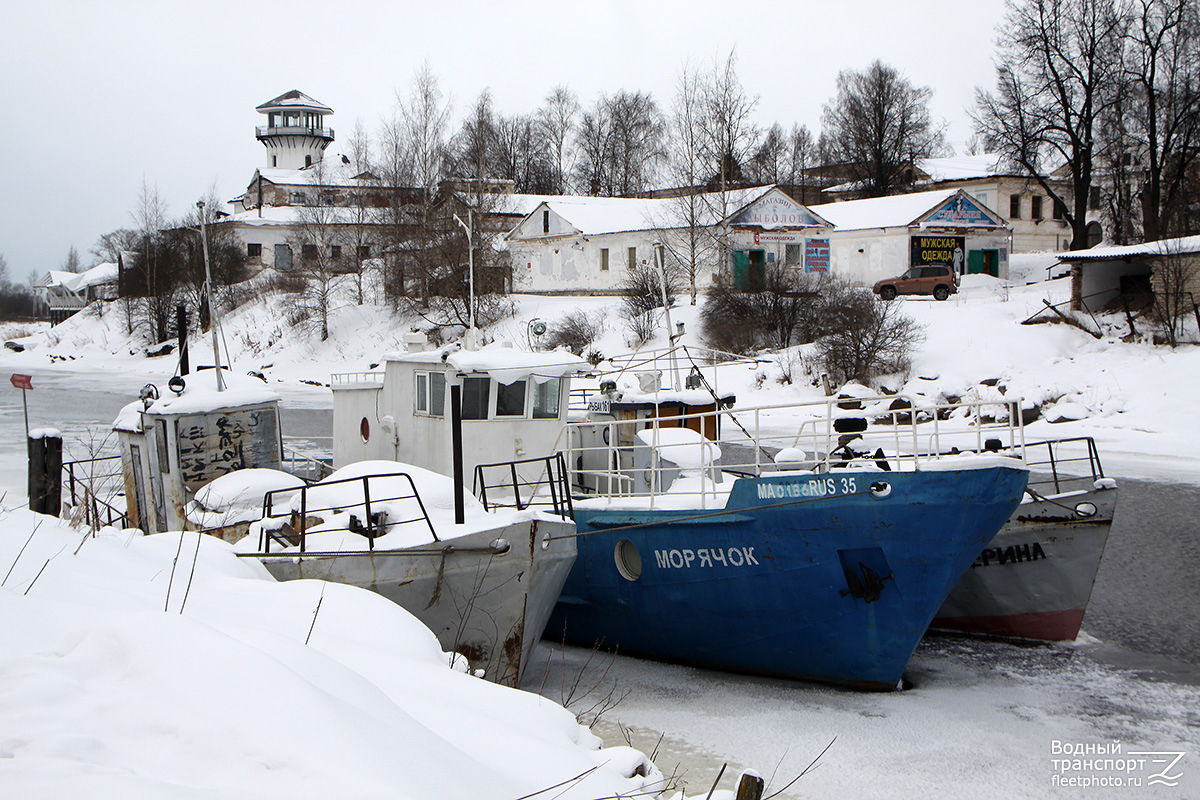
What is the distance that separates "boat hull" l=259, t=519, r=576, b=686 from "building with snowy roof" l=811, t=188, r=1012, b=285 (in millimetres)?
37140

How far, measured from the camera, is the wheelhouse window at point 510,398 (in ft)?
41.4

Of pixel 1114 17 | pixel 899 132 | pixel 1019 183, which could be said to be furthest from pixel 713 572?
pixel 899 132

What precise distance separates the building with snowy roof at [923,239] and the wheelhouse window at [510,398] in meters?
34.4

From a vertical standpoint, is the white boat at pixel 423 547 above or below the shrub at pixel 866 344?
below

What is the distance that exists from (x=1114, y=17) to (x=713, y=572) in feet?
135

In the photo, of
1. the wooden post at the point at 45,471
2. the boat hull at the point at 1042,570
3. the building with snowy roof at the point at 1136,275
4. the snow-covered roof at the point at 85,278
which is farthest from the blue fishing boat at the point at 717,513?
the snow-covered roof at the point at 85,278

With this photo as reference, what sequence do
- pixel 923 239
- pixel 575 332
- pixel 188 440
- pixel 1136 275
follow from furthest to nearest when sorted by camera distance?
1. pixel 923 239
2. pixel 575 332
3. pixel 1136 275
4. pixel 188 440

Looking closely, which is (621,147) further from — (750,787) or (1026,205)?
(750,787)

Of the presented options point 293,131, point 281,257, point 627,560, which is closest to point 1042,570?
point 627,560

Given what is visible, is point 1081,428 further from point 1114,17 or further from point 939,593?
point 1114,17

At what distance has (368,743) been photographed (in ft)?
12.5

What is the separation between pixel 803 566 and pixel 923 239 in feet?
122

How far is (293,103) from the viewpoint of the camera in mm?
78500

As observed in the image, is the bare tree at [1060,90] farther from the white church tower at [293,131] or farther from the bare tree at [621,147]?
the white church tower at [293,131]
